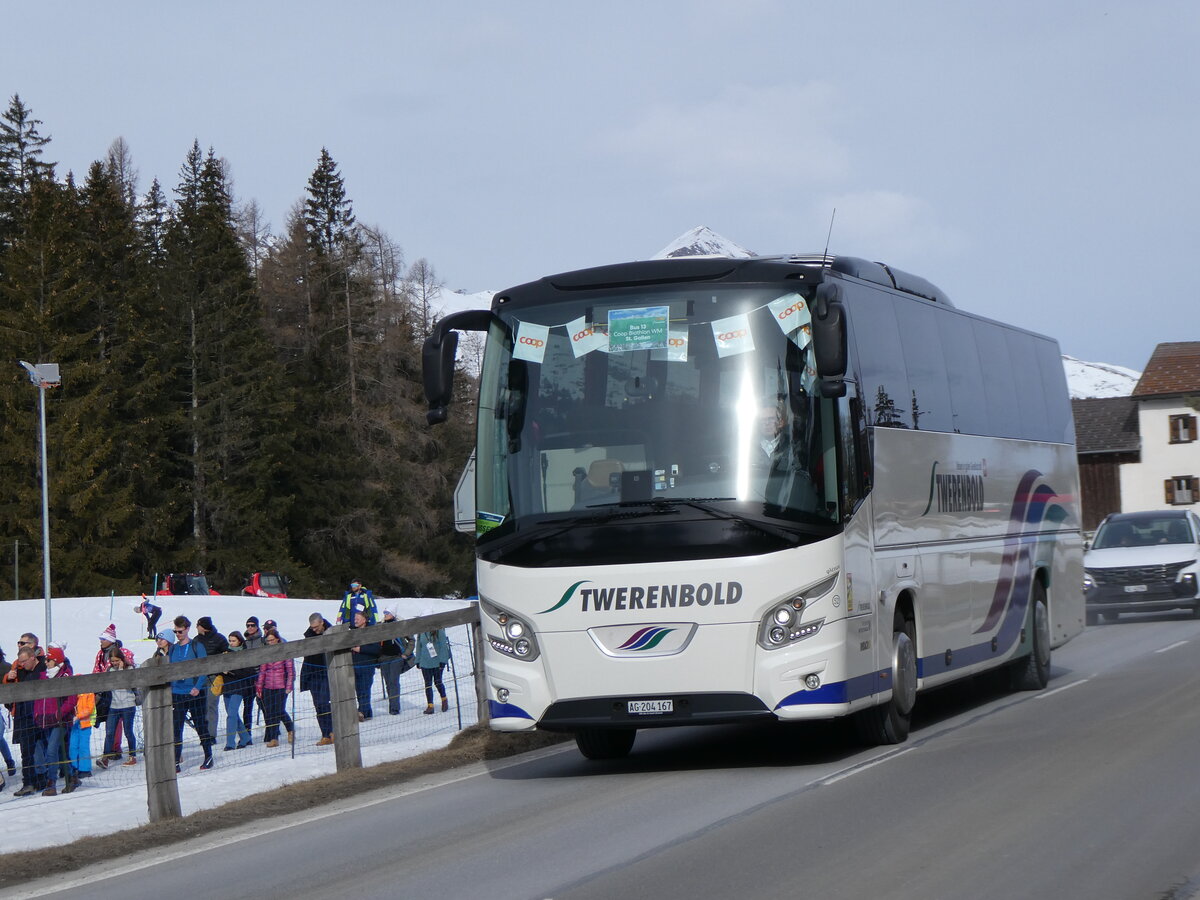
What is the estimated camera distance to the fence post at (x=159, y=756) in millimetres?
11492

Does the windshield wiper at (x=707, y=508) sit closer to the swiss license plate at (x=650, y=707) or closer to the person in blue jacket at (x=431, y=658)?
the swiss license plate at (x=650, y=707)

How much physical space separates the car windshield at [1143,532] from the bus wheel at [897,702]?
16.2m

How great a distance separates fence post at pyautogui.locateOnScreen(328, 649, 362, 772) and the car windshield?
18.0 meters

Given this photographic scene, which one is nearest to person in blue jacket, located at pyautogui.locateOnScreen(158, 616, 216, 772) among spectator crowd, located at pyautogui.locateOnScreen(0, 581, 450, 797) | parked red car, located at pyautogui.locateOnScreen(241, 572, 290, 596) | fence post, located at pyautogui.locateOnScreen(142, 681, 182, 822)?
spectator crowd, located at pyautogui.locateOnScreen(0, 581, 450, 797)

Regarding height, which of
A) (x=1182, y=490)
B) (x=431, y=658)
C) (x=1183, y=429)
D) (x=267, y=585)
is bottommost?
(x=267, y=585)

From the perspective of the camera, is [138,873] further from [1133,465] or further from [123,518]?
[1133,465]

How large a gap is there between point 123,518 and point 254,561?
24.1 feet

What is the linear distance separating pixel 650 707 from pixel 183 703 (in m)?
8.67

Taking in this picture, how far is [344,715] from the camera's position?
44.3 feet

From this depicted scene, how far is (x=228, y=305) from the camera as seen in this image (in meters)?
79.1

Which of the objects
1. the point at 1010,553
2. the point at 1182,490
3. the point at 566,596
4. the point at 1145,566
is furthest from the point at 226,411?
the point at 566,596

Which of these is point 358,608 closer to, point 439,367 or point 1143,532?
point 439,367

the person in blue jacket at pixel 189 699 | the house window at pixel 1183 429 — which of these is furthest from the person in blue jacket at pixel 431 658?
the house window at pixel 1183 429

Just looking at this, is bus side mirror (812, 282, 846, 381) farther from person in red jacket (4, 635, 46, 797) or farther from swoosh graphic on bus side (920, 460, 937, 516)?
person in red jacket (4, 635, 46, 797)
